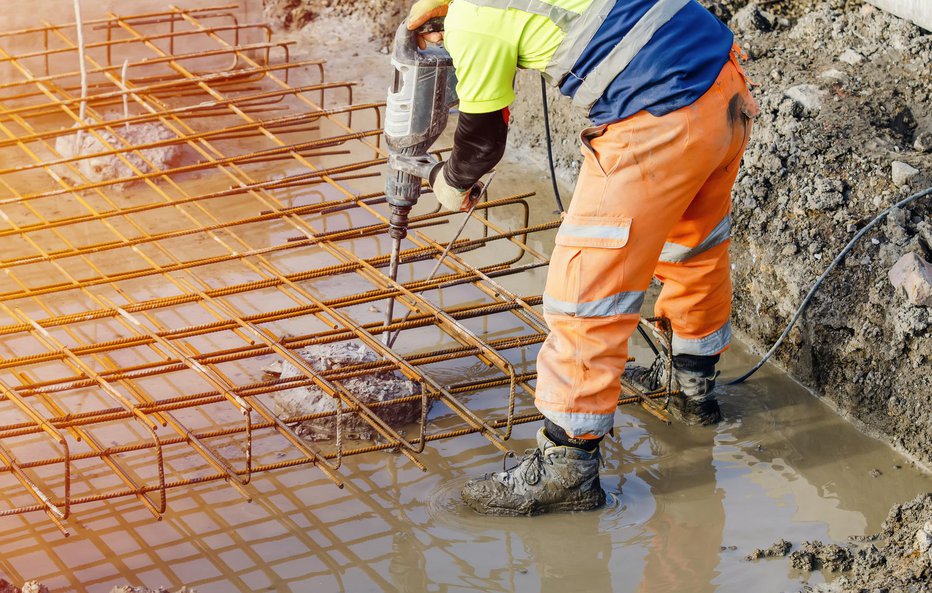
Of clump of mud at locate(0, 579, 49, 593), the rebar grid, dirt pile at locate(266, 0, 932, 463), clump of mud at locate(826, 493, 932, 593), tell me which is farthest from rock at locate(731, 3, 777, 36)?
clump of mud at locate(0, 579, 49, 593)

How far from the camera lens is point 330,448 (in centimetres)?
435

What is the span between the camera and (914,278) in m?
4.24

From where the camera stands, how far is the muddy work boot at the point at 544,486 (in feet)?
12.7

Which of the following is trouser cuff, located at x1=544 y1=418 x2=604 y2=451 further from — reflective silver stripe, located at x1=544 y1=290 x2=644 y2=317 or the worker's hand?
the worker's hand

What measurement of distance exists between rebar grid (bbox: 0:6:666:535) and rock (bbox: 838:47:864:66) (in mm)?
1876

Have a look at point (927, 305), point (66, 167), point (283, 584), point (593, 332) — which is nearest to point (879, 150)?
point (927, 305)

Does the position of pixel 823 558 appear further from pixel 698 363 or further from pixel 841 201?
pixel 841 201

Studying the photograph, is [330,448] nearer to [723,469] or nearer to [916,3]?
[723,469]

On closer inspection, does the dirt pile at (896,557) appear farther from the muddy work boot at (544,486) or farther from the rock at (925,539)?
the muddy work boot at (544,486)

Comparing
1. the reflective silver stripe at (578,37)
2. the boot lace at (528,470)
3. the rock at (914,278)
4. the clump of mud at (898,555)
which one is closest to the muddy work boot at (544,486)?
the boot lace at (528,470)

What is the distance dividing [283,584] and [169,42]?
5248 mm

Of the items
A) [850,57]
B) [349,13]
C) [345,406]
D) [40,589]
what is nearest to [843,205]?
[850,57]

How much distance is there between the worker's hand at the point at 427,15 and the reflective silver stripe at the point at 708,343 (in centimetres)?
155

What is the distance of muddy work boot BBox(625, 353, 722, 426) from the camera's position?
4355 millimetres
